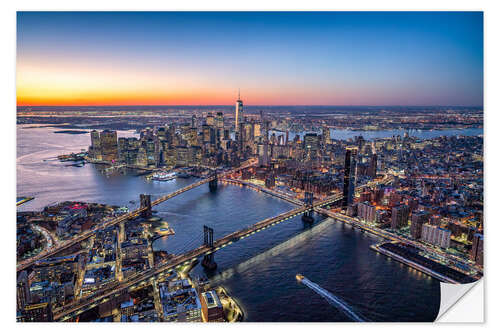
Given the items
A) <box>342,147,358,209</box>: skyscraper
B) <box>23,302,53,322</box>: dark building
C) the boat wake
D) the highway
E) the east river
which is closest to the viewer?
<box>23,302,53,322</box>: dark building

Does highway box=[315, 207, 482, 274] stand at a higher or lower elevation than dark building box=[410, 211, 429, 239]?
lower

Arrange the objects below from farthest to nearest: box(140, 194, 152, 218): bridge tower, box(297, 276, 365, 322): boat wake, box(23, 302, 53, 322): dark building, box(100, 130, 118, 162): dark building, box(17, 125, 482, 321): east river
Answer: box(100, 130, 118, 162): dark building < box(140, 194, 152, 218): bridge tower < box(17, 125, 482, 321): east river < box(297, 276, 365, 322): boat wake < box(23, 302, 53, 322): dark building

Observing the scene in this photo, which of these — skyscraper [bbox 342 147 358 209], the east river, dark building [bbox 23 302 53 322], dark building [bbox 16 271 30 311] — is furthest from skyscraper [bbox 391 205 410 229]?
dark building [bbox 16 271 30 311]

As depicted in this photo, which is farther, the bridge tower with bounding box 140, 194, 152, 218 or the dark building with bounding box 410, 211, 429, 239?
the bridge tower with bounding box 140, 194, 152, 218

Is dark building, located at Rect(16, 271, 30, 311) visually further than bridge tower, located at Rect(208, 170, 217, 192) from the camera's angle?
No

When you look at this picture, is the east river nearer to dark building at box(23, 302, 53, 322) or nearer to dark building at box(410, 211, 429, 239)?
dark building at box(410, 211, 429, 239)

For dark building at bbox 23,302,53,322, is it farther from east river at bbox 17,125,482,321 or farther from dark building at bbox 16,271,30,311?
east river at bbox 17,125,482,321

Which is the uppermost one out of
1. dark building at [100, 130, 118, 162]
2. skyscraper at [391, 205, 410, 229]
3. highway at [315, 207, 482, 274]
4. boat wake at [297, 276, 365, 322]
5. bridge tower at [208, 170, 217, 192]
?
dark building at [100, 130, 118, 162]

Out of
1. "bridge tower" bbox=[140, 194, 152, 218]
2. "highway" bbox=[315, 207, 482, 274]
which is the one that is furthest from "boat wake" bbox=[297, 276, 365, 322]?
"bridge tower" bbox=[140, 194, 152, 218]
